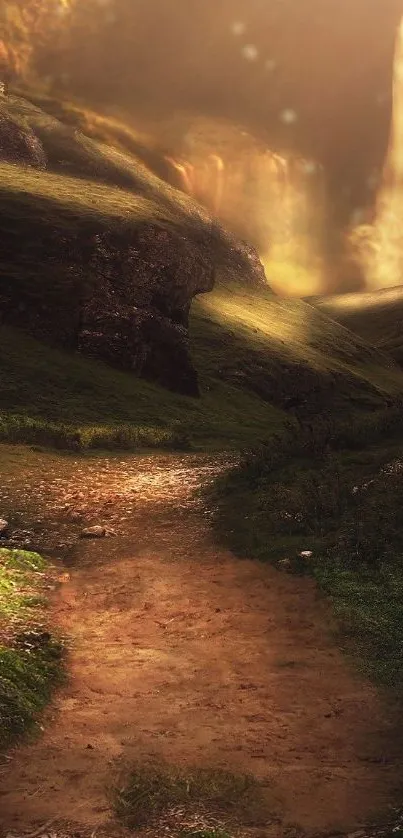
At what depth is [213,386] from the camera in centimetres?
5216

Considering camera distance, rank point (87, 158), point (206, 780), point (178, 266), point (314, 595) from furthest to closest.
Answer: point (87, 158), point (178, 266), point (314, 595), point (206, 780)

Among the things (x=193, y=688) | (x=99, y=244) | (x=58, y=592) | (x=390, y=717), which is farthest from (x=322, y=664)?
(x=99, y=244)

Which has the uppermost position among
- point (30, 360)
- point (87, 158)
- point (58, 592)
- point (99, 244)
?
point (87, 158)

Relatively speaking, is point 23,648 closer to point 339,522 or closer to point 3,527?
point 3,527

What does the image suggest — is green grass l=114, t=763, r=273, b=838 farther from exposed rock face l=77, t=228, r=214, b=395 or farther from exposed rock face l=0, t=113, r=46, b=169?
exposed rock face l=0, t=113, r=46, b=169

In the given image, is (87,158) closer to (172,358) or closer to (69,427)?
(172,358)

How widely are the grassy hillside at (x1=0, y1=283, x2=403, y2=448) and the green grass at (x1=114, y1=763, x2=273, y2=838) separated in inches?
828

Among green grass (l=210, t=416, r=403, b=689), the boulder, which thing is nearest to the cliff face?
green grass (l=210, t=416, r=403, b=689)

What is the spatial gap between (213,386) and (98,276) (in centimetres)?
1385

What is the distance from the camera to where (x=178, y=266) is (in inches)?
2331

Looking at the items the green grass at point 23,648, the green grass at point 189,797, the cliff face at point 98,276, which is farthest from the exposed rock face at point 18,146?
the green grass at point 189,797

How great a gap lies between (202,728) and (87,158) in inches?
4151

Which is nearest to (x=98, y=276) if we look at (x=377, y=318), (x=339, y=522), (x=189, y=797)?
(x=339, y=522)

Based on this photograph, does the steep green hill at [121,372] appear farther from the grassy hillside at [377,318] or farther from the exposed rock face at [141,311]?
the grassy hillside at [377,318]
